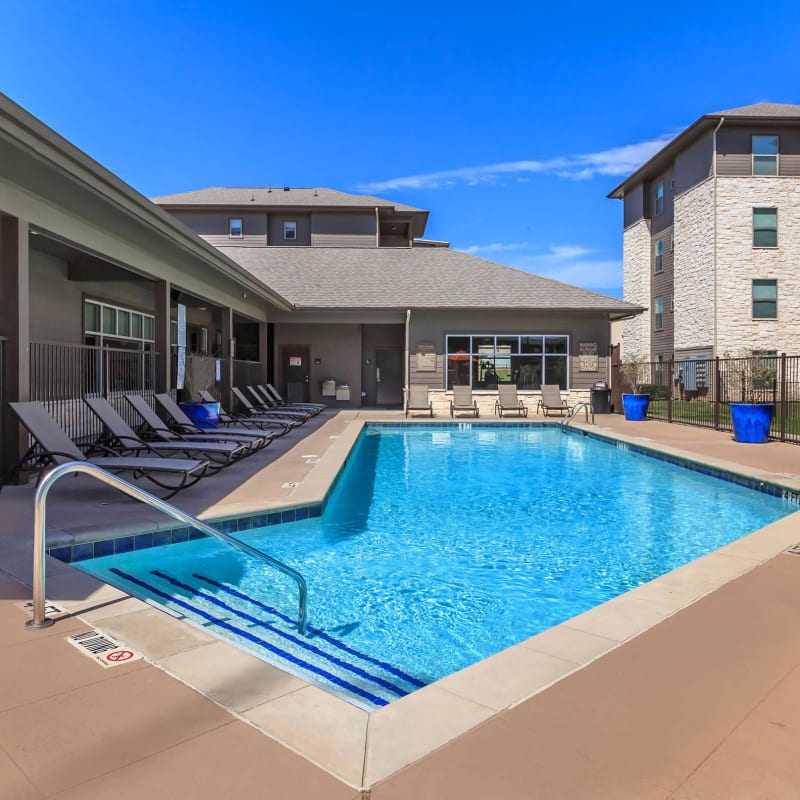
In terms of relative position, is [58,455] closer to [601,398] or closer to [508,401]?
[508,401]

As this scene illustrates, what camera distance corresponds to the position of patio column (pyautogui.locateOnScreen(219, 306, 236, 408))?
1483cm

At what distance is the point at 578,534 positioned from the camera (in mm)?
6234

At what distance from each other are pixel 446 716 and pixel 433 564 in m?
2.94

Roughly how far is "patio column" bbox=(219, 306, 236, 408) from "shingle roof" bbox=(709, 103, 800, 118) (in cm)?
1901

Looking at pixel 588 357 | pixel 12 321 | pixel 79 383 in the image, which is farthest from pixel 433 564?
pixel 588 357

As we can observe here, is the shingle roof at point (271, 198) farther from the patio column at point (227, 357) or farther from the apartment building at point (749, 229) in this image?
the patio column at point (227, 357)

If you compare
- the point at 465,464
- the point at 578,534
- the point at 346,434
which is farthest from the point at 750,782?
the point at 346,434

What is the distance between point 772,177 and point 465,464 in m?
20.5

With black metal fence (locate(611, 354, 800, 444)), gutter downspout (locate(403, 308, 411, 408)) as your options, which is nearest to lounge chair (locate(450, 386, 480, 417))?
gutter downspout (locate(403, 308, 411, 408))

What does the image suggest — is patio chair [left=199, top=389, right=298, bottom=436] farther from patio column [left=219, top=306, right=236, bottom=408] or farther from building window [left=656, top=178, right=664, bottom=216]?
building window [left=656, top=178, right=664, bottom=216]

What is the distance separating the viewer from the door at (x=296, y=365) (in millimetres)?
20484

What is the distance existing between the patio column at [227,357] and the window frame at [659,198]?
2136 centimetres

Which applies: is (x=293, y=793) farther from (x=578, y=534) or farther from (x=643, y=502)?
(x=643, y=502)

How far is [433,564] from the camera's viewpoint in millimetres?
5230
